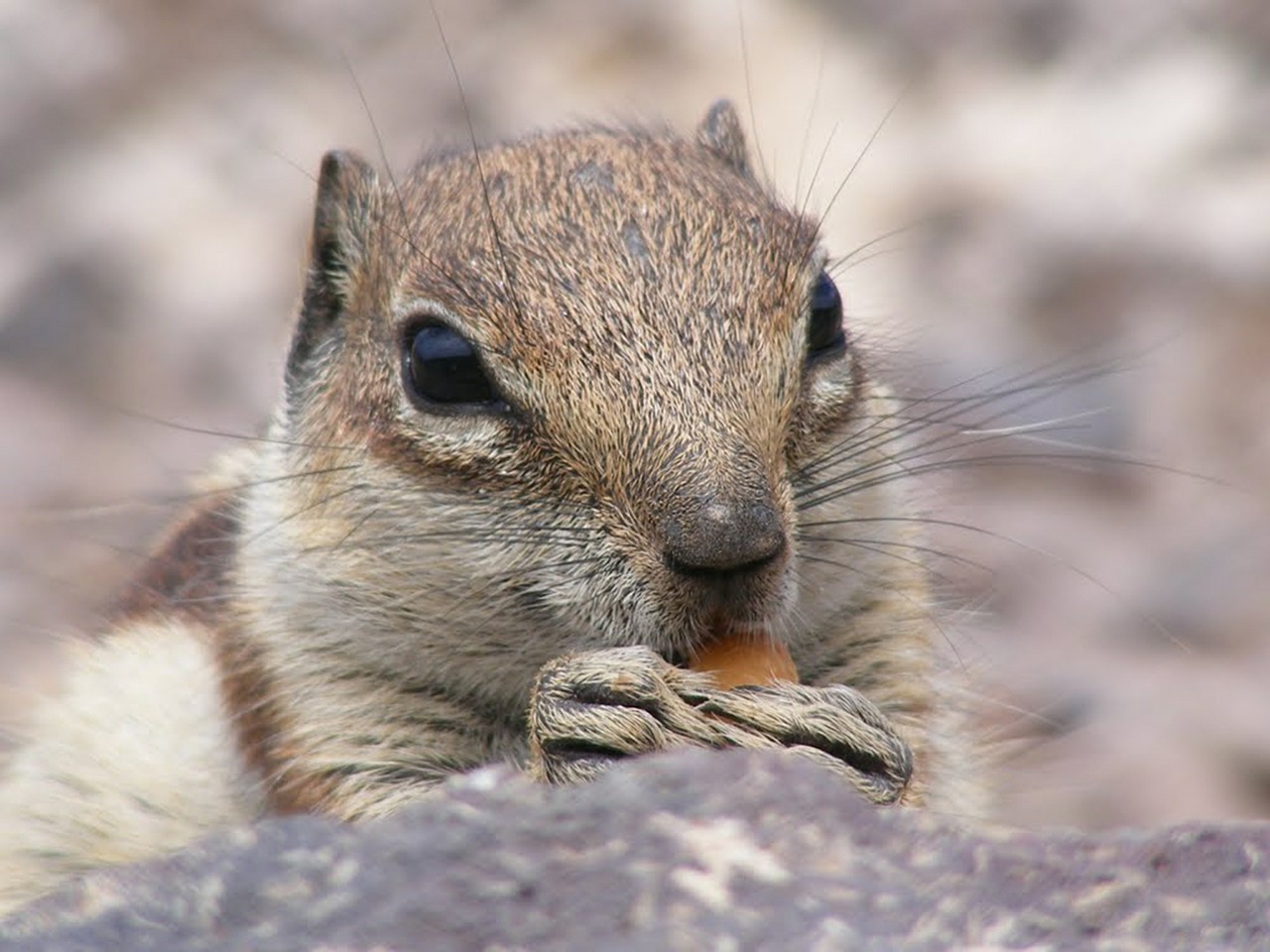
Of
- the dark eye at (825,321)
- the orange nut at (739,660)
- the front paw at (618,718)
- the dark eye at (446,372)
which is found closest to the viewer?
the front paw at (618,718)

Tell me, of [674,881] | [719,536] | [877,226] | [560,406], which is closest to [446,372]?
[560,406]

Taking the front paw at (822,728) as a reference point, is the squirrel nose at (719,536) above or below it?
above

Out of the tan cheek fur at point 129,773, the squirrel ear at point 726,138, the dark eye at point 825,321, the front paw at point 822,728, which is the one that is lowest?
the tan cheek fur at point 129,773

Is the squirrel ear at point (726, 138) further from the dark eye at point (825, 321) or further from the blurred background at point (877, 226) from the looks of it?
the blurred background at point (877, 226)

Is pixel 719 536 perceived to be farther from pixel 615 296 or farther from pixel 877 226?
pixel 877 226

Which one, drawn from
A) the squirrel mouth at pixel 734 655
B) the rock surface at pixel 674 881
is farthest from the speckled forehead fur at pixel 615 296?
the rock surface at pixel 674 881

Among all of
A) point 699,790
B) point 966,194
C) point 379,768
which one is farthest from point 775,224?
point 966,194
